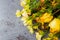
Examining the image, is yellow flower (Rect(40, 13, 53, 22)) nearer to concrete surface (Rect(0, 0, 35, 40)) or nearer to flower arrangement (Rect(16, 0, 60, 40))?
flower arrangement (Rect(16, 0, 60, 40))

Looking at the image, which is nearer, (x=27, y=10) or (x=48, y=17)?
(x=48, y=17)

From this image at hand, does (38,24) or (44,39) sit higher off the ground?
(38,24)

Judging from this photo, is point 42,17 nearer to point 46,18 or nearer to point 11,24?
point 46,18

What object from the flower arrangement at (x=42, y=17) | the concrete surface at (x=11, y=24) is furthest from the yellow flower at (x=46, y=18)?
the concrete surface at (x=11, y=24)

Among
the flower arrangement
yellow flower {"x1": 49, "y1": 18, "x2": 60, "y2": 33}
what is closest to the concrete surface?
the flower arrangement

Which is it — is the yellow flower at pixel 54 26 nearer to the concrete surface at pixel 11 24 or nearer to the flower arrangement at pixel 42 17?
the flower arrangement at pixel 42 17

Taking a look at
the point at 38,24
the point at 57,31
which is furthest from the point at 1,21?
the point at 57,31

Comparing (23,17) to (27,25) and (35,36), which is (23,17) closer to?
(27,25)
